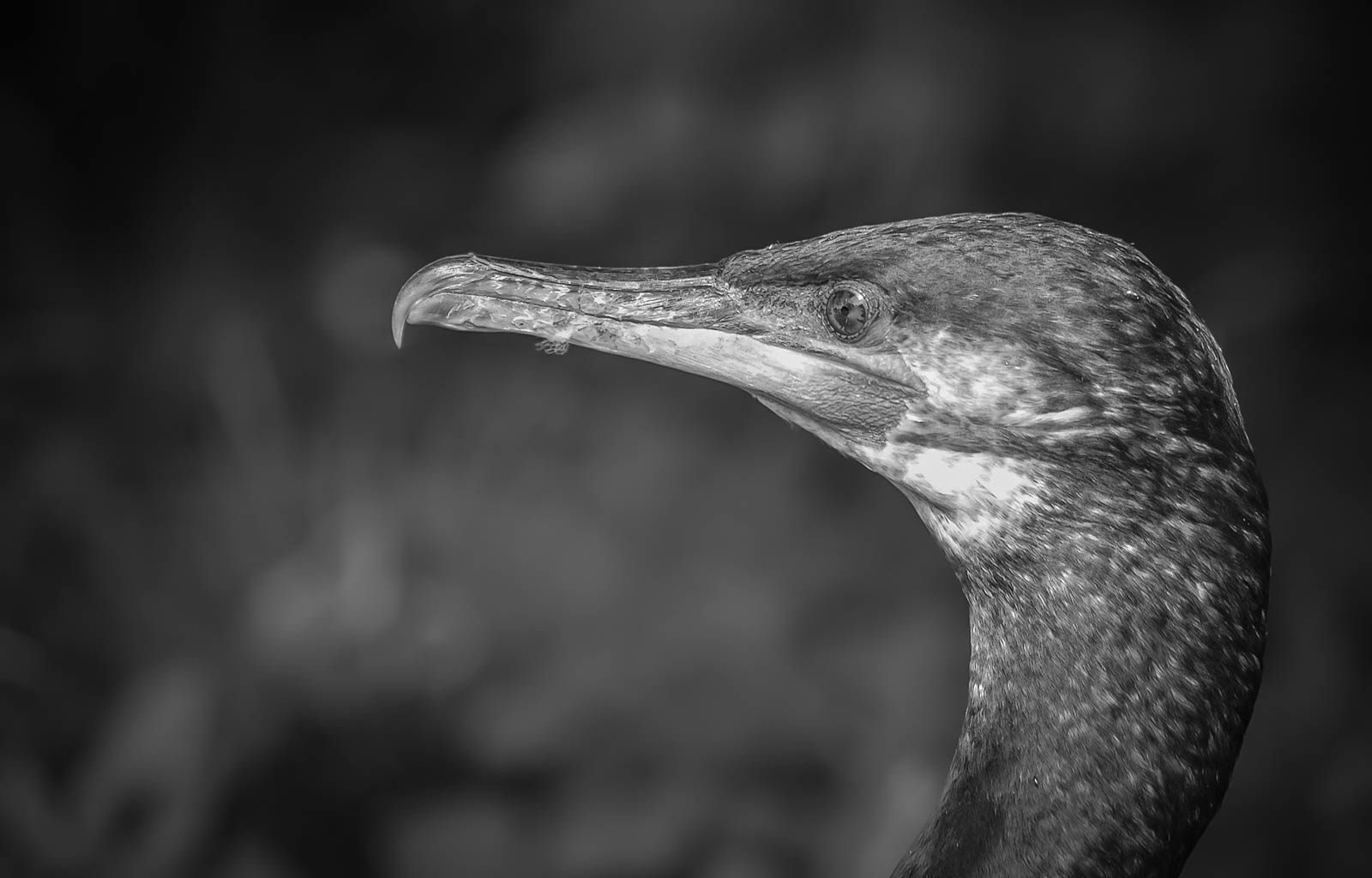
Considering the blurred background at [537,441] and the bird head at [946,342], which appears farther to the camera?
the blurred background at [537,441]

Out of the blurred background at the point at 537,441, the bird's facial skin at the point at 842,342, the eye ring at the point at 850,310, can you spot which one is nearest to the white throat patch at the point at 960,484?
the bird's facial skin at the point at 842,342

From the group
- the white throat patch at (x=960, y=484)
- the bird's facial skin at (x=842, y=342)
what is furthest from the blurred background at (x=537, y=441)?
the white throat patch at (x=960, y=484)

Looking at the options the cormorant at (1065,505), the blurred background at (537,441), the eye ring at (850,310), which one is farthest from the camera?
the blurred background at (537,441)

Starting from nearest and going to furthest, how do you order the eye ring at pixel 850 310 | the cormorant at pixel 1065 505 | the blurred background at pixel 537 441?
the cormorant at pixel 1065 505 < the eye ring at pixel 850 310 < the blurred background at pixel 537 441

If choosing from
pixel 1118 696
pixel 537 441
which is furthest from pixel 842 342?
pixel 537 441

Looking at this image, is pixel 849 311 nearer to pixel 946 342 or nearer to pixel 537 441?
pixel 946 342

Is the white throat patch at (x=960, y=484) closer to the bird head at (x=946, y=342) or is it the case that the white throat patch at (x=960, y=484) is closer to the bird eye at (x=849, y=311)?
the bird head at (x=946, y=342)

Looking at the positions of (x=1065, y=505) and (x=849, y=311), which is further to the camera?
(x=849, y=311)

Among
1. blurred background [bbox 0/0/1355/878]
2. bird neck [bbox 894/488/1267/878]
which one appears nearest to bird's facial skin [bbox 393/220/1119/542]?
bird neck [bbox 894/488/1267/878]

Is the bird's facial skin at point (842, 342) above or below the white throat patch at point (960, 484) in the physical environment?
above
